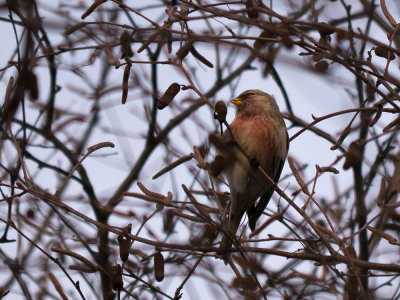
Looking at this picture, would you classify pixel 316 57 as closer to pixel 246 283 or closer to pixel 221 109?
pixel 221 109

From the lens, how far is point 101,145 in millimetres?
2314

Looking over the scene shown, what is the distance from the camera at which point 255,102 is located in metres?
4.10

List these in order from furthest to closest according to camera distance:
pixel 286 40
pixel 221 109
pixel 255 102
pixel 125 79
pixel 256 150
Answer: pixel 255 102 → pixel 256 150 → pixel 125 79 → pixel 221 109 → pixel 286 40

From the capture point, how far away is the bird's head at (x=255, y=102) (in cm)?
403

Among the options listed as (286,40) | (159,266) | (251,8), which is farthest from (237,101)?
(286,40)

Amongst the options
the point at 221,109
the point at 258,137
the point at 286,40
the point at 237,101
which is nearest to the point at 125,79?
the point at 221,109

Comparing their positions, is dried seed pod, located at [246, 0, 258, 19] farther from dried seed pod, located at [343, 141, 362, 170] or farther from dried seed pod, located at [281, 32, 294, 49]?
dried seed pod, located at [343, 141, 362, 170]

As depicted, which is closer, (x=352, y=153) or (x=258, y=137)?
(x=352, y=153)

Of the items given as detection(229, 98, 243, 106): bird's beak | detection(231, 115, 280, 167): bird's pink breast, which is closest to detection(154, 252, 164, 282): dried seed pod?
detection(231, 115, 280, 167): bird's pink breast

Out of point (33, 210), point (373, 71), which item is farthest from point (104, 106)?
point (373, 71)

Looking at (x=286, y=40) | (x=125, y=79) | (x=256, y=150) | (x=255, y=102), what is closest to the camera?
(x=286, y=40)

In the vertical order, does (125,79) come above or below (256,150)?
below

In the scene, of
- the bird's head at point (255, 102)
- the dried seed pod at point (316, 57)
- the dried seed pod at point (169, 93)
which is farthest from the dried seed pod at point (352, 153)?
the bird's head at point (255, 102)

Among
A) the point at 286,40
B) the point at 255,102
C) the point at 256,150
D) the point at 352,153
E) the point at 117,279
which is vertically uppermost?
the point at 255,102
